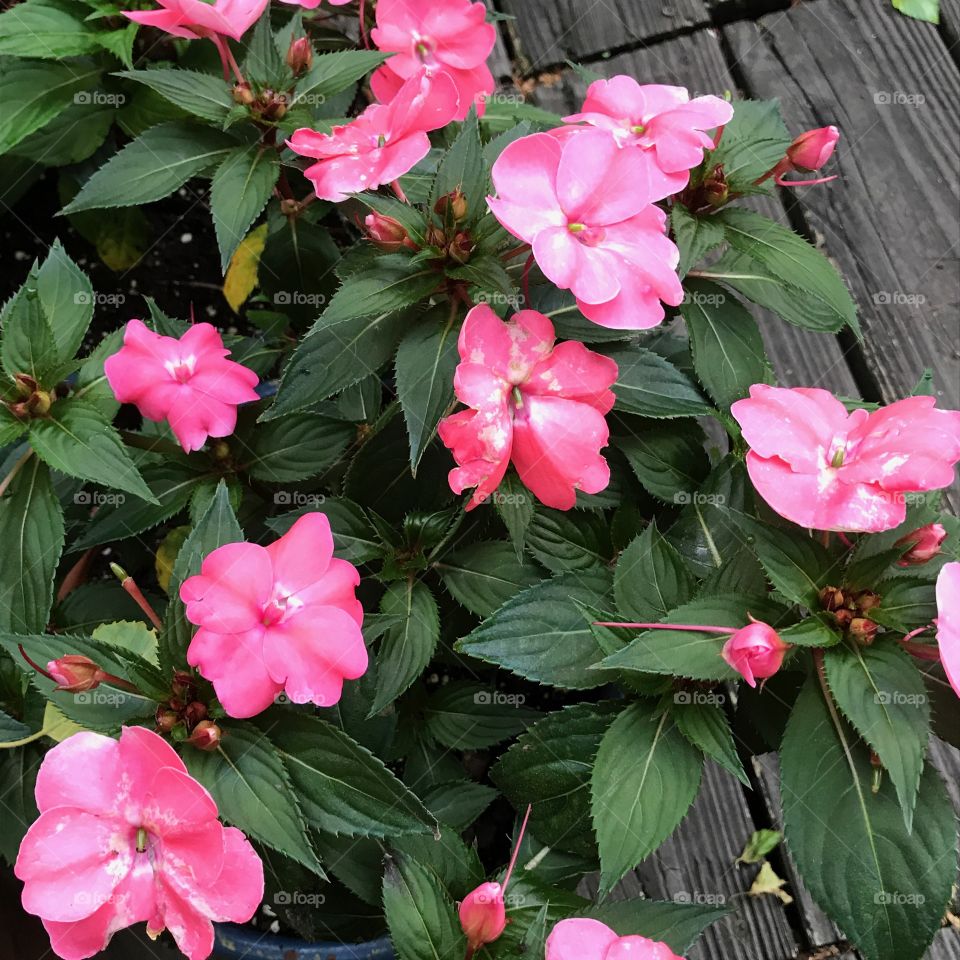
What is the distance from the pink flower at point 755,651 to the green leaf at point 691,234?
0.45m

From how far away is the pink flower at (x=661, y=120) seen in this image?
1.02 m

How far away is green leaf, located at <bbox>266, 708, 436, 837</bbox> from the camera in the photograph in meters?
0.90

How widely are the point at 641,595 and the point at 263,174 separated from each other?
2.50 feet

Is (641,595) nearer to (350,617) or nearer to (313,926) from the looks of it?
(350,617)

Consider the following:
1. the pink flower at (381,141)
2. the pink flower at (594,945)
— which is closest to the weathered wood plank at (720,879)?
the pink flower at (594,945)

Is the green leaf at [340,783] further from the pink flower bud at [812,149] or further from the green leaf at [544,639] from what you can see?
the pink flower bud at [812,149]

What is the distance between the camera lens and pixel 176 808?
78 centimetres

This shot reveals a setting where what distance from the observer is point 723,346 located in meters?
1.18

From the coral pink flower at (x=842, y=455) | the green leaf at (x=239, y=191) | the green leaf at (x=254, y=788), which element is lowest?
the green leaf at (x=254, y=788)

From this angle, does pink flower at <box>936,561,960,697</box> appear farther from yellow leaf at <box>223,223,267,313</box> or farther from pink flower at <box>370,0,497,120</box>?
yellow leaf at <box>223,223,267,313</box>

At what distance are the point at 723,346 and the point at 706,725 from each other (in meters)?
0.50

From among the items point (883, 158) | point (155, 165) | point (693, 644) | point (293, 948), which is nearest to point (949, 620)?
point (693, 644)

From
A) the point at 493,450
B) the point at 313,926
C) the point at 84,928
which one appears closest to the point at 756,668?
the point at 493,450

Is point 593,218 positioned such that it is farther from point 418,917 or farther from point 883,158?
point 883,158
